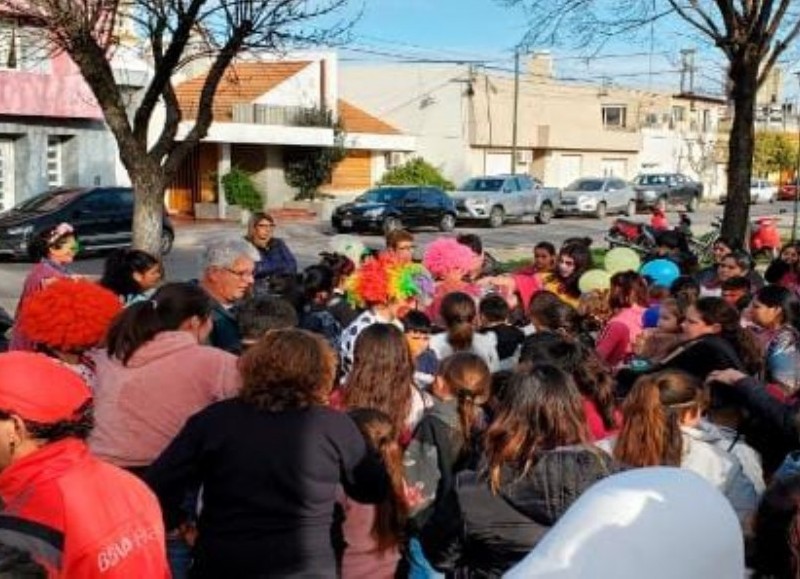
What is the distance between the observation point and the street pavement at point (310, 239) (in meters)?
21.2

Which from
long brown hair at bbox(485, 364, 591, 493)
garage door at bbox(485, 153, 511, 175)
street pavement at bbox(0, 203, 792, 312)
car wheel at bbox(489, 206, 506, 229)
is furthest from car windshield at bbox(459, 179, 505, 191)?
long brown hair at bbox(485, 364, 591, 493)

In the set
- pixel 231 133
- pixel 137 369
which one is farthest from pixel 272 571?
pixel 231 133

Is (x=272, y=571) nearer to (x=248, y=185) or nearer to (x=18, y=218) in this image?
(x=18, y=218)

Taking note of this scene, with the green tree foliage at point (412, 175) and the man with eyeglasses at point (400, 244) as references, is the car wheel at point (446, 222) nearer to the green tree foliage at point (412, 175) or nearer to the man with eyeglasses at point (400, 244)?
the green tree foliage at point (412, 175)

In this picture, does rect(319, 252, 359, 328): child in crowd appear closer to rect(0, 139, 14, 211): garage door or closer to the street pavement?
the street pavement

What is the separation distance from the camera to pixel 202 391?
13.4 ft

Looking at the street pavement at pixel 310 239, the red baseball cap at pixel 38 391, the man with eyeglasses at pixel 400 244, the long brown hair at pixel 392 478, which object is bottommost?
the street pavement at pixel 310 239

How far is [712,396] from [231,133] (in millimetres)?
32684

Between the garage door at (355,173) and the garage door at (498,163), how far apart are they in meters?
9.33

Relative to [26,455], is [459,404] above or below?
below

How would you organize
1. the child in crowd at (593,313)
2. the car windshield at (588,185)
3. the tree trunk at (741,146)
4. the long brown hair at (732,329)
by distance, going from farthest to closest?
the car windshield at (588,185) → the tree trunk at (741,146) → the child in crowd at (593,313) → the long brown hair at (732,329)

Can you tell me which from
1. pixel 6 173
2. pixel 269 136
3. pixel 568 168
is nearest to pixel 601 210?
pixel 269 136

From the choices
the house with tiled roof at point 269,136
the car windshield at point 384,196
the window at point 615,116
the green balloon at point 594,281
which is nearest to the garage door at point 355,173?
the house with tiled roof at point 269,136

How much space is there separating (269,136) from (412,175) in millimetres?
8235
